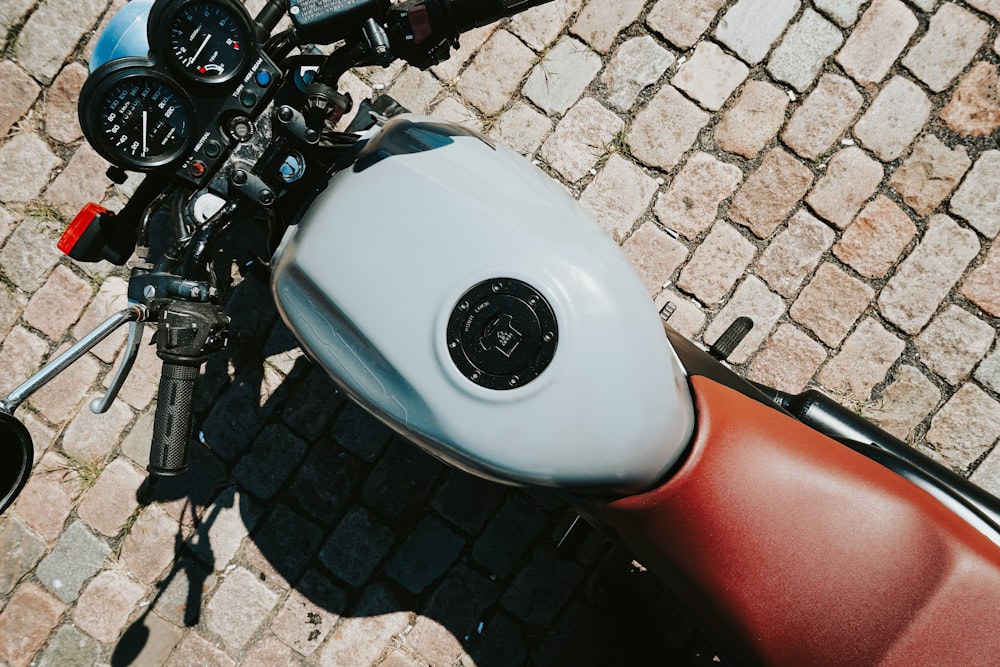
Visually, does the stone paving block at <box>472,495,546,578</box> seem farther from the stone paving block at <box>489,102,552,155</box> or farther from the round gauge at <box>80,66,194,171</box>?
the round gauge at <box>80,66,194,171</box>

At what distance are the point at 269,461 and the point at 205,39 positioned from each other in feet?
6.48

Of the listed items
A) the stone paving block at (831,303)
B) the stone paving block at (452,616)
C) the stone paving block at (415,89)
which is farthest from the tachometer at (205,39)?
the stone paving block at (831,303)

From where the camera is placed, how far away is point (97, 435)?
3.24 m

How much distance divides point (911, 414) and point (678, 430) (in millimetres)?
1853

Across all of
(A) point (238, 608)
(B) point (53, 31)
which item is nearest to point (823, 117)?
(A) point (238, 608)

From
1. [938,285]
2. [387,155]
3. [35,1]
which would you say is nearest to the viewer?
[387,155]

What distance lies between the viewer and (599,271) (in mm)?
1783

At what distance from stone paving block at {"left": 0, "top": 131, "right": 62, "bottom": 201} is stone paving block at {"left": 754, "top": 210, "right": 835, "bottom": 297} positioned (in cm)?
338

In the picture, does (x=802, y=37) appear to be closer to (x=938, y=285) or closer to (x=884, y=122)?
(x=884, y=122)

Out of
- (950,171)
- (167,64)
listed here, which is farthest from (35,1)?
(950,171)

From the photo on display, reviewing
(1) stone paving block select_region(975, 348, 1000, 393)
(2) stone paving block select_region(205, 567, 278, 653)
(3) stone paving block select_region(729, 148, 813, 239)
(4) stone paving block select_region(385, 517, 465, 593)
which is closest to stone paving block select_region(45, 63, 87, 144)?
(2) stone paving block select_region(205, 567, 278, 653)

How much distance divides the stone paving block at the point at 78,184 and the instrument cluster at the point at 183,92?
1651 millimetres

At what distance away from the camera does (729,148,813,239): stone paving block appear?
3.12 metres

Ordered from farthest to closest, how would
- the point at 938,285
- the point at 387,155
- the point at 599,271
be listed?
1. the point at 938,285
2. the point at 387,155
3. the point at 599,271
